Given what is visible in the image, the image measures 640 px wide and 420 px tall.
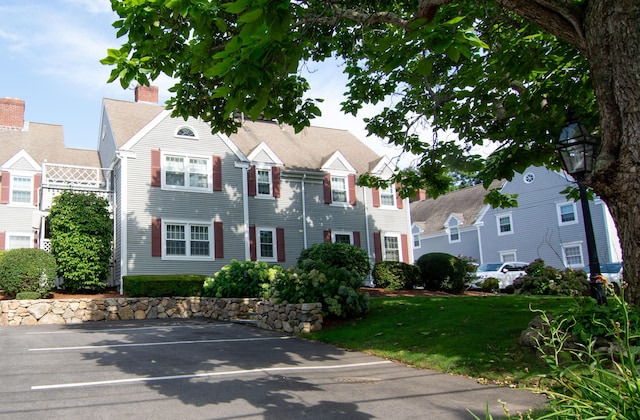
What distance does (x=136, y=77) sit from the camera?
20.8 ft

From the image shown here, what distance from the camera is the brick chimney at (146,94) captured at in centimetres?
2665

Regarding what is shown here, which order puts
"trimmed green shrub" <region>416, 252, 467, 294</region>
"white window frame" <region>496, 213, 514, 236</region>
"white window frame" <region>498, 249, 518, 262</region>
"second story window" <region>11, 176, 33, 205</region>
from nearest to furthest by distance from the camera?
"trimmed green shrub" <region>416, 252, 467, 294</region>, "second story window" <region>11, 176, 33, 205</region>, "white window frame" <region>498, 249, 518, 262</region>, "white window frame" <region>496, 213, 514, 236</region>

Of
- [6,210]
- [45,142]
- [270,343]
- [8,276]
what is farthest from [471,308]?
[45,142]

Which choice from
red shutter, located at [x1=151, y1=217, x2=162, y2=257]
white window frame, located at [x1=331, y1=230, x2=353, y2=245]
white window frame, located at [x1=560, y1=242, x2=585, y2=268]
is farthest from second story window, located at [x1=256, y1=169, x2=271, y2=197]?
white window frame, located at [x1=560, y1=242, x2=585, y2=268]

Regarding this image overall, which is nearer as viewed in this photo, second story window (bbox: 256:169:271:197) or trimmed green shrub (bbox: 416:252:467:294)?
trimmed green shrub (bbox: 416:252:467:294)

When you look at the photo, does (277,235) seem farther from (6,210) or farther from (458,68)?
(458,68)

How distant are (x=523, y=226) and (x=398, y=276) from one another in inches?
595

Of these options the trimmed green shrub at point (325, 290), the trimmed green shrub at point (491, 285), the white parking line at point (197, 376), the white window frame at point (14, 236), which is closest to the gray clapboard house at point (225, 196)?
the trimmed green shrub at point (491, 285)

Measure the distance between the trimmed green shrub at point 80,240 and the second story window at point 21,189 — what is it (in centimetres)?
660

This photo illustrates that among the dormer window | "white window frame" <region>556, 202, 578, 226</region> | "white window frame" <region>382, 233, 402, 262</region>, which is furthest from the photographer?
"white window frame" <region>556, 202, 578, 226</region>

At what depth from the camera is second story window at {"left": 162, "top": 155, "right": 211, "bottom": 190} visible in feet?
71.2

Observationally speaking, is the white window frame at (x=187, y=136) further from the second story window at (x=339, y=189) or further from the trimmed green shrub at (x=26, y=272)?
the trimmed green shrub at (x=26, y=272)

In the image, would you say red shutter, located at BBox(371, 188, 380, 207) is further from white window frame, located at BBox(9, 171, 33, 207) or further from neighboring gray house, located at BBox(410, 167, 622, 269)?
white window frame, located at BBox(9, 171, 33, 207)

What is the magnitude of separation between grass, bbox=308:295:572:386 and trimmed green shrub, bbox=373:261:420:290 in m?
8.42
